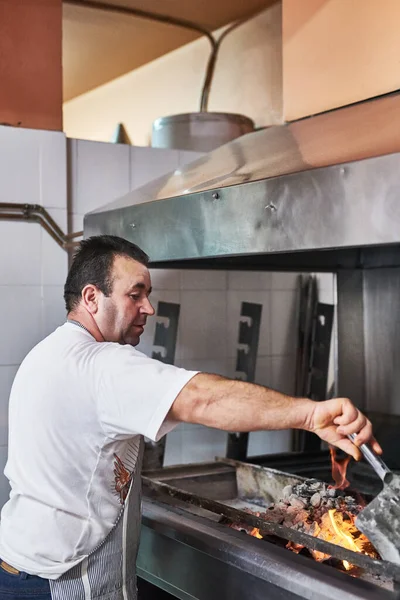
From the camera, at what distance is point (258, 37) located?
3.07 m

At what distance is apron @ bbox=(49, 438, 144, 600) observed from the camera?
4.30 feet

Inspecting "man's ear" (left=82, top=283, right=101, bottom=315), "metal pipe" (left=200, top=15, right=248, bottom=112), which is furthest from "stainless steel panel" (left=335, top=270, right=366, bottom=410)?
"man's ear" (left=82, top=283, right=101, bottom=315)

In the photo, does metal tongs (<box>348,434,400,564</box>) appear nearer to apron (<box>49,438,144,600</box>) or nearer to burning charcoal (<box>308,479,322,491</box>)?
apron (<box>49,438,144,600</box>)

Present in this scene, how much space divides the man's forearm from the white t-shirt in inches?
5.4

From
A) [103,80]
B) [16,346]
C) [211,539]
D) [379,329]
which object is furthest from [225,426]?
[103,80]

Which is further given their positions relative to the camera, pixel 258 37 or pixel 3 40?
pixel 258 37

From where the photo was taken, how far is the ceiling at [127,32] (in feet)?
9.76

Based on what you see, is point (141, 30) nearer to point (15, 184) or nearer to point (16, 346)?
point (15, 184)

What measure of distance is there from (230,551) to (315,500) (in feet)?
1.16

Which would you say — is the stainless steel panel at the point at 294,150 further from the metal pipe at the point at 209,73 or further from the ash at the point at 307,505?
the metal pipe at the point at 209,73

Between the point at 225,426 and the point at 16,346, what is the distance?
146 centimetres

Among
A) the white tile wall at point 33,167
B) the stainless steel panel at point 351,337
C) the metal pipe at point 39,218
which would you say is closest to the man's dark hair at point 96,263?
the metal pipe at point 39,218

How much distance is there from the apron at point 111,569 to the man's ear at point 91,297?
293 mm

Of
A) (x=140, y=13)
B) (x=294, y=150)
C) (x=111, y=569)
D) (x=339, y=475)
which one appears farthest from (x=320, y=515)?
(x=140, y=13)
